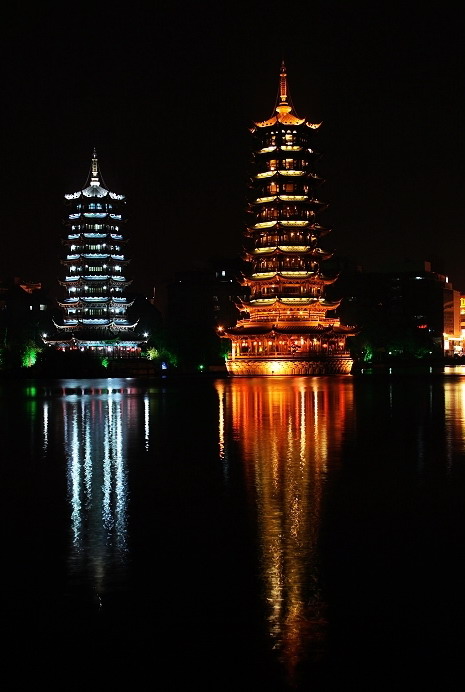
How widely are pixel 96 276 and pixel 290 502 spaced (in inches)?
4354

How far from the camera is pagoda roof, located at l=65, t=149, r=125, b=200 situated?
125562 millimetres

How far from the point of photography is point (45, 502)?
54.4 feet

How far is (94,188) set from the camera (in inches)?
4998

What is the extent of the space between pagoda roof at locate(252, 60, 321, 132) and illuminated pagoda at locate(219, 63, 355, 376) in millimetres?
118

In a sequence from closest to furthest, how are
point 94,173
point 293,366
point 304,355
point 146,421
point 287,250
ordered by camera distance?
point 146,421 → point 304,355 → point 293,366 → point 287,250 → point 94,173

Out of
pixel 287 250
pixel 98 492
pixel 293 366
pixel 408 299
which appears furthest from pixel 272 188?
pixel 98 492

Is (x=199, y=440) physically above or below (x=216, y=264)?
below

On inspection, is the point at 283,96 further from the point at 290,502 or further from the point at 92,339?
the point at 290,502

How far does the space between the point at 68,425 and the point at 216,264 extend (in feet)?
491

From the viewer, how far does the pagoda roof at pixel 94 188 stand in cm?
12556

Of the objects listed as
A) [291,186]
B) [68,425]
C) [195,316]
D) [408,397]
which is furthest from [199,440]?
[195,316]

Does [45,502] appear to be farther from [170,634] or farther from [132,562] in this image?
[170,634]

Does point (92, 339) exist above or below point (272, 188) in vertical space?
below

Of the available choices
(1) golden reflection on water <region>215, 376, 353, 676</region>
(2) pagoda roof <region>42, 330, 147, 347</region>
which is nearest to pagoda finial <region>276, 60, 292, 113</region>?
(2) pagoda roof <region>42, 330, 147, 347</region>
